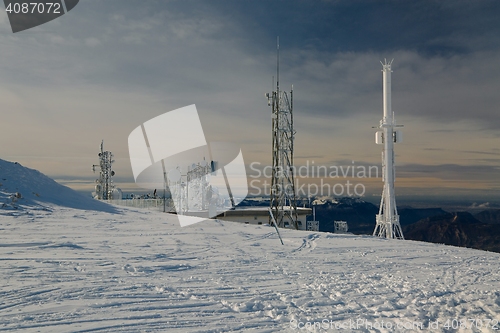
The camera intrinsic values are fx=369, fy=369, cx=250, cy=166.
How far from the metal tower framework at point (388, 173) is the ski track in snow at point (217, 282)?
1909 cm

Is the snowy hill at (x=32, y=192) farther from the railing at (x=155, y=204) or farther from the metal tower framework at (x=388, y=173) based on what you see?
the metal tower framework at (x=388, y=173)

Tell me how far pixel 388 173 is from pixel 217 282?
26.8m

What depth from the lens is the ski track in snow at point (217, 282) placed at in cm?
557

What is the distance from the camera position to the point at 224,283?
7.45 metres

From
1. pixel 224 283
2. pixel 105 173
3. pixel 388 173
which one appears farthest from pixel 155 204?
pixel 224 283

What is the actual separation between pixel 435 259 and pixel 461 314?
205 inches

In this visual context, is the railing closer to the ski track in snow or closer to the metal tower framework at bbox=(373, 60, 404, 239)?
the metal tower framework at bbox=(373, 60, 404, 239)

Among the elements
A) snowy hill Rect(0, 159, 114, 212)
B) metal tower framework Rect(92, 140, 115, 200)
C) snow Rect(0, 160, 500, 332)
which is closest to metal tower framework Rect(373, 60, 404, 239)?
snow Rect(0, 160, 500, 332)

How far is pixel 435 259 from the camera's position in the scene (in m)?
10.9

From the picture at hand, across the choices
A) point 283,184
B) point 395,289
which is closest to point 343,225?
point 283,184

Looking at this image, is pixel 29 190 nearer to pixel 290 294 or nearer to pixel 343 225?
pixel 290 294

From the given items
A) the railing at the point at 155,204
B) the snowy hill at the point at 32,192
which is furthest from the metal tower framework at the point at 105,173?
the snowy hill at the point at 32,192

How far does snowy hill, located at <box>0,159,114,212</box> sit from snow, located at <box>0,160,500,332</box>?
12.8 ft

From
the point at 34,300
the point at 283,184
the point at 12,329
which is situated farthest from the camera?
the point at 283,184
